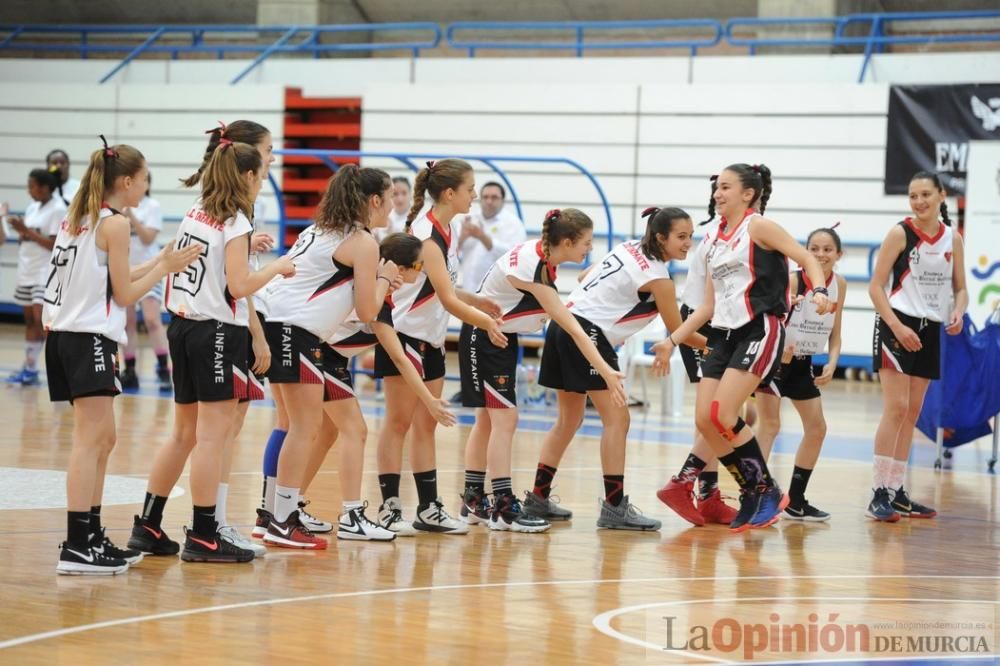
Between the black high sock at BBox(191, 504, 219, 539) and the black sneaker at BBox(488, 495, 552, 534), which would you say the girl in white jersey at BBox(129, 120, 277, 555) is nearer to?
the black high sock at BBox(191, 504, 219, 539)

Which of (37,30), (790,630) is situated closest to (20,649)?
(790,630)

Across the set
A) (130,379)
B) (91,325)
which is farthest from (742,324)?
(130,379)

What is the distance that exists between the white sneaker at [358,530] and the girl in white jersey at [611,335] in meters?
1.05

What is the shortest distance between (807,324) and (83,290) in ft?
13.0

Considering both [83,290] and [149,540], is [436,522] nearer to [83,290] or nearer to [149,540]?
[149,540]

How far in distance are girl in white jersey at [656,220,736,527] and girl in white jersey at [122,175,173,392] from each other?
20.7 feet

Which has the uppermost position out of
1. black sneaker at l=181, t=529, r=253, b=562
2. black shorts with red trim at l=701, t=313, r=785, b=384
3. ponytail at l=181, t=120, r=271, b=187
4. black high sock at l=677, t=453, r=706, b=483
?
ponytail at l=181, t=120, r=271, b=187

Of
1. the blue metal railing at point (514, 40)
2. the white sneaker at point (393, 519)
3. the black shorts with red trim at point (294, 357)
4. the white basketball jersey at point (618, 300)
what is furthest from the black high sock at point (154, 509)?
the blue metal railing at point (514, 40)

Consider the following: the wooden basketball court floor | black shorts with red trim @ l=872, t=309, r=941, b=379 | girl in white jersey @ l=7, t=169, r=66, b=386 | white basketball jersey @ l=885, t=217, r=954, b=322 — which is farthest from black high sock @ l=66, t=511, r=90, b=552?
girl in white jersey @ l=7, t=169, r=66, b=386

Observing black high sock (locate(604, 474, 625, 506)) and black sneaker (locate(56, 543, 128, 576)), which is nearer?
black sneaker (locate(56, 543, 128, 576))

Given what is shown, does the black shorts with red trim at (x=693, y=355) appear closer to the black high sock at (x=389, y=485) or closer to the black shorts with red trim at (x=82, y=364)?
the black high sock at (x=389, y=485)

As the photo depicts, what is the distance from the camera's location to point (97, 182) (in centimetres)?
538

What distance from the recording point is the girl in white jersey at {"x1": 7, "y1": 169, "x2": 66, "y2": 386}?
12375mm

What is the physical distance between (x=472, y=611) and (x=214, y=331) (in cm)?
151
